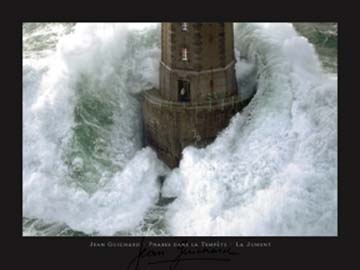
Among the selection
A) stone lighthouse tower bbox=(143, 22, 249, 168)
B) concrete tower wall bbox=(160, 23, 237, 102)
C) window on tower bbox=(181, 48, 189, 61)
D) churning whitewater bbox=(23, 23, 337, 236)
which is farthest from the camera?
window on tower bbox=(181, 48, 189, 61)

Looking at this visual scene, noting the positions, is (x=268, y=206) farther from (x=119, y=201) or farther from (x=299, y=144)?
(x=119, y=201)

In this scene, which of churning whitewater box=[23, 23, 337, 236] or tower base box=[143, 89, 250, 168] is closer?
churning whitewater box=[23, 23, 337, 236]

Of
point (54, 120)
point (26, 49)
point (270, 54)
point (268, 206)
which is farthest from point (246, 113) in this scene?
point (26, 49)

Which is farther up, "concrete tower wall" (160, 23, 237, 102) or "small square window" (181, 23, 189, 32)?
"small square window" (181, 23, 189, 32)

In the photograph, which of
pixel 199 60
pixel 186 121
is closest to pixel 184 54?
pixel 199 60

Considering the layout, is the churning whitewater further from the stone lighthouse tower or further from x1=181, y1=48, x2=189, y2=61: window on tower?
x1=181, y1=48, x2=189, y2=61: window on tower

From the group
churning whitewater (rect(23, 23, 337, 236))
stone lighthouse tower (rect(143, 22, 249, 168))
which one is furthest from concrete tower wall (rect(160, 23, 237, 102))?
churning whitewater (rect(23, 23, 337, 236))

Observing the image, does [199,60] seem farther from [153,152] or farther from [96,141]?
[96,141]
